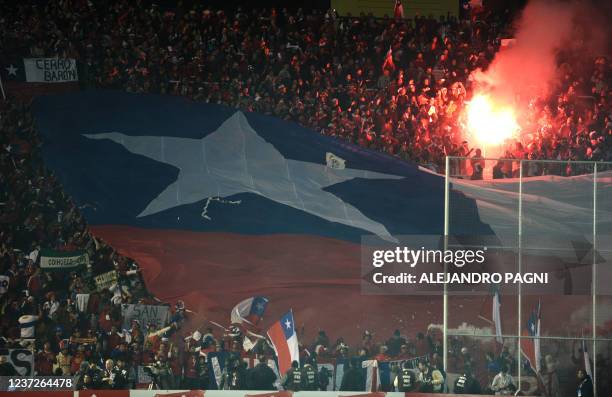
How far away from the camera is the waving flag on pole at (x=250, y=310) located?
16250 millimetres

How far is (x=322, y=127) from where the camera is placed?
61.6 ft

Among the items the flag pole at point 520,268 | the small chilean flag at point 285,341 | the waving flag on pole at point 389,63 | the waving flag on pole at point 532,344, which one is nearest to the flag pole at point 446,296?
the flag pole at point 520,268

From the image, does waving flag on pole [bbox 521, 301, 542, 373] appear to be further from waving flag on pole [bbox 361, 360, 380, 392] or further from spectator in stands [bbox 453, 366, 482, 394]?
waving flag on pole [bbox 361, 360, 380, 392]

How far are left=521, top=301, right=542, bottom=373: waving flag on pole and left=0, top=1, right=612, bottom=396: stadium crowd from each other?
12.1 inches

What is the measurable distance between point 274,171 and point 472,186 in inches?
149

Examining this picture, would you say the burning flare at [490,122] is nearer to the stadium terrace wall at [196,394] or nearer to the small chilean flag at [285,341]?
the small chilean flag at [285,341]

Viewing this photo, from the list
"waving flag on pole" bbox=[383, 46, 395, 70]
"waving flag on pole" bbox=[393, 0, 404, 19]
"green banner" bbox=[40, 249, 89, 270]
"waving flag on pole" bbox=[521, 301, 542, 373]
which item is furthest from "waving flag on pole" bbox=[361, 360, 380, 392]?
"waving flag on pole" bbox=[393, 0, 404, 19]

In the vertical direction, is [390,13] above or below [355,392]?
above

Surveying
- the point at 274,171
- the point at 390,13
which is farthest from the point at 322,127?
the point at 390,13

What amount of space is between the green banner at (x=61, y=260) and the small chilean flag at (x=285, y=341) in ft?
12.0

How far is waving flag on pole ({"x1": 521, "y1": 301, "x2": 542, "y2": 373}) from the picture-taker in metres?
15.0

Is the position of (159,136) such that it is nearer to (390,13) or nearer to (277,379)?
(277,379)

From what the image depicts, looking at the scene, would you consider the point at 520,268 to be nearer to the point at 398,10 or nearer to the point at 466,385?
the point at 466,385

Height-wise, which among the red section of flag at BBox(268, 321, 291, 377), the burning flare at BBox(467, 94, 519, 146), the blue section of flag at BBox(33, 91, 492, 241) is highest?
the burning flare at BBox(467, 94, 519, 146)
